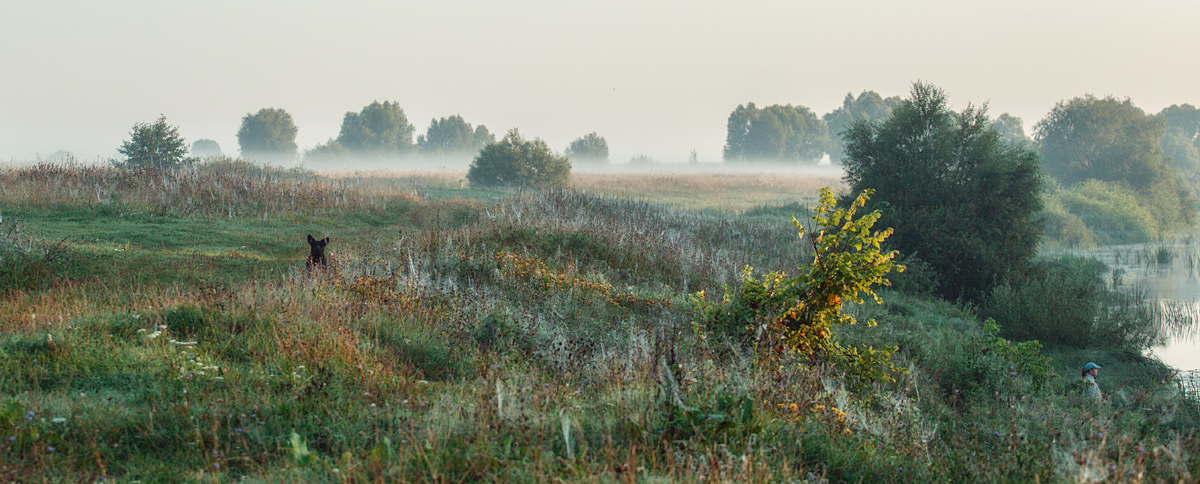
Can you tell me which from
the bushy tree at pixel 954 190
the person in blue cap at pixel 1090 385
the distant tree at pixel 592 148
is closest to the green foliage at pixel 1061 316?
the bushy tree at pixel 954 190

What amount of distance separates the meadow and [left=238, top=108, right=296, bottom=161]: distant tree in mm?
68726

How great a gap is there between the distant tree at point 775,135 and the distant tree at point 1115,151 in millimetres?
42949

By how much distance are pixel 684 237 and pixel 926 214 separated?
5763mm

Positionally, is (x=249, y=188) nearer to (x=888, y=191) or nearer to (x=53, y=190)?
(x=53, y=190)

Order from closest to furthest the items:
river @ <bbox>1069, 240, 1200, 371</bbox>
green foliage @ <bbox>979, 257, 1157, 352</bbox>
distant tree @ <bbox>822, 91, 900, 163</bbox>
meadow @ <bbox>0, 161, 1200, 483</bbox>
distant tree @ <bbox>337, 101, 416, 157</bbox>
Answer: meadow @ <bbox>0, 161, 1200, 483</bbox> → green foliage @ <bbox>979, 257, 1157, 352</bbox> → river @ <bbox>1069, 240, 1200, 371</bbox> → distant tree @ <bbox>337, 101, 416, 157</bbox> → distant tree @ <bbox>822, 91, 900, 163</bbox>

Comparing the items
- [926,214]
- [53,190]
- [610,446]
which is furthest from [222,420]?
[926,214]

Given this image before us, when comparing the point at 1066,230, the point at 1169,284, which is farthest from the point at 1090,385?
the point at 1066,230

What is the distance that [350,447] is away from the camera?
4.38 metres

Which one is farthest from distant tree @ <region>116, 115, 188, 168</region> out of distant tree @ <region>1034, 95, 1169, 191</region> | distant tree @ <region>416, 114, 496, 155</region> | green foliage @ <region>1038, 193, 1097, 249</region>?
distant tree @ <region>416, 114, 496, 155</region>

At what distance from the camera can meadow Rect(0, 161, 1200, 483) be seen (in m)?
4.03

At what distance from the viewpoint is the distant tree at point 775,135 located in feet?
299

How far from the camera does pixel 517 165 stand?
3384 centimetres

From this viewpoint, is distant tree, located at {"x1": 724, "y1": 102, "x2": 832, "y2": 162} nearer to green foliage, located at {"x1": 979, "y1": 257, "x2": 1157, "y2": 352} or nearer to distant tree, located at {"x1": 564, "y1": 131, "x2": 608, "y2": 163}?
distant tree, located at {"x1": 564, "y1": 131, "x2": 608, "y2": 163}

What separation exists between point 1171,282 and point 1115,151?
95.9 ft
